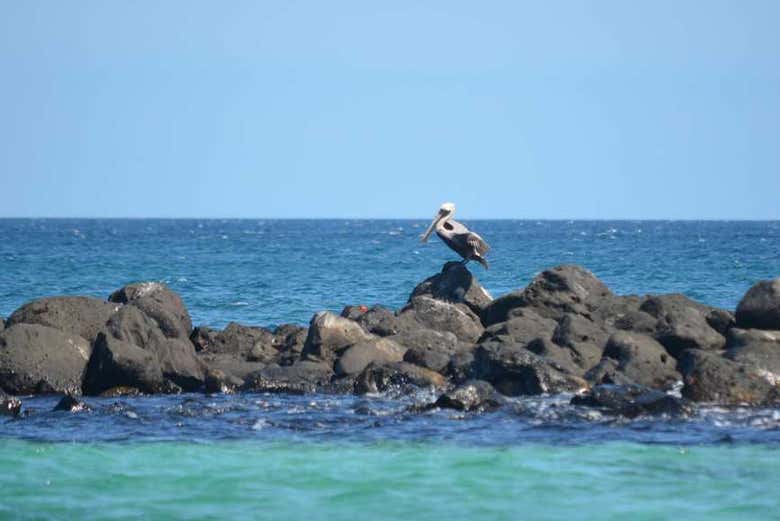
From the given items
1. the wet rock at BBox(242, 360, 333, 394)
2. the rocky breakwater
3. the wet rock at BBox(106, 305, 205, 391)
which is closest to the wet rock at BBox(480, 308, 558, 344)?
the rocky breakwater

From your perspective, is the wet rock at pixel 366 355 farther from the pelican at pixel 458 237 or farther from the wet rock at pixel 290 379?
the pelican at pixel 458 237

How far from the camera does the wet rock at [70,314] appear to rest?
21.1 m

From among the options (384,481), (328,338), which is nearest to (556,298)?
(328,338)

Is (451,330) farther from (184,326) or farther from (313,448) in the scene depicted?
(313,448)

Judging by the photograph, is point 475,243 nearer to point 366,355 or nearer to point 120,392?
point 366,355

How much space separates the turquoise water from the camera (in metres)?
13.3

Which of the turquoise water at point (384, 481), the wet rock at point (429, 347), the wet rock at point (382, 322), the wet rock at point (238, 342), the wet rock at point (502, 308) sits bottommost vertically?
the turquoise water at point (384, 481)

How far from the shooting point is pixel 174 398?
19375mm

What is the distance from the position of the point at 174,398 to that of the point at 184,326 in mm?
3796

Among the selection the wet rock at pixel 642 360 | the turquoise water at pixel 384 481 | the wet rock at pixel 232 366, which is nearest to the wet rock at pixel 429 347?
the wet rock at pixel 232 366

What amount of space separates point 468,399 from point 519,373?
167cm

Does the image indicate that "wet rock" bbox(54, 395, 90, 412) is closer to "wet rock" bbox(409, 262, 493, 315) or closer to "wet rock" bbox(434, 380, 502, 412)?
"wet rock" bbox(434, 380, 502, 412)

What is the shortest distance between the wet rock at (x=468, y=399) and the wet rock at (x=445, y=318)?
167 inches

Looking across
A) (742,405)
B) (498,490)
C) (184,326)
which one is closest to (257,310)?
(184,326)
